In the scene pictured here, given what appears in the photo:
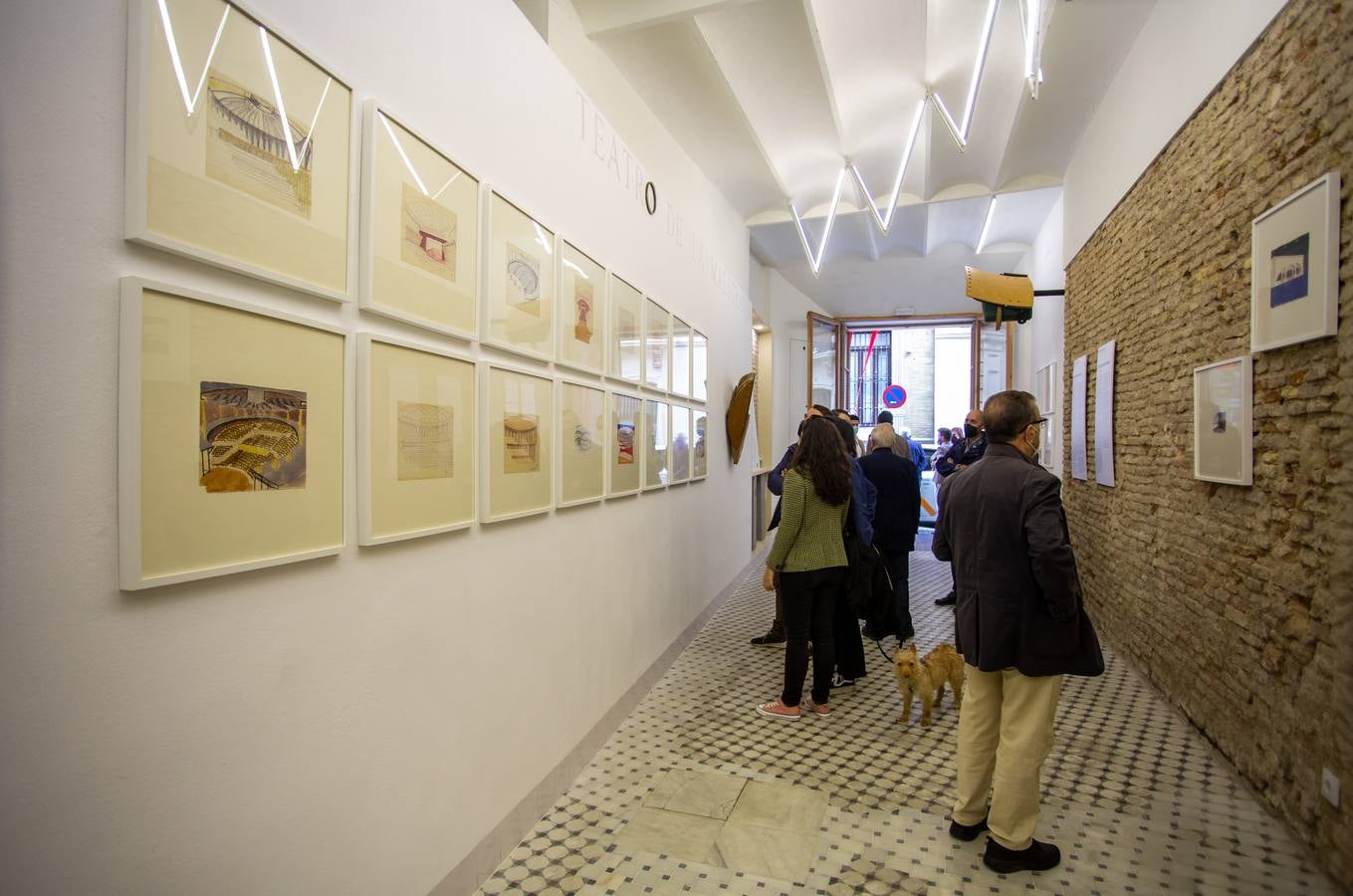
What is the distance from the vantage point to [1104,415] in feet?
17.6

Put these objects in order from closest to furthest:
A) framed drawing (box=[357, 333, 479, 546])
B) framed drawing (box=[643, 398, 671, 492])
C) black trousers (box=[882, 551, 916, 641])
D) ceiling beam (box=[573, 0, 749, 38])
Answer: framed drawing (box=[357, 333, 479, 546]), ceiling beam (box=[573, 0, 749, 38]), framed drawing (box=[643, 398, 671, 492]), black trousers (box=[882, 551, 916, 641])

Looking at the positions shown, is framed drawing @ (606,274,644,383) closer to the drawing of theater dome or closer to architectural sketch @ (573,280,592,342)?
architectural sketch @ (573,280,592,342)

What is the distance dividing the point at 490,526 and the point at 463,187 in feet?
4.14

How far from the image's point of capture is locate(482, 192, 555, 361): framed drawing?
2.56 m

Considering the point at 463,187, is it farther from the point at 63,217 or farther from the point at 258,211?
the point at 63,217

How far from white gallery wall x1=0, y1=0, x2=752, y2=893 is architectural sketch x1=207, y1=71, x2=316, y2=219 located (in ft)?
0.61

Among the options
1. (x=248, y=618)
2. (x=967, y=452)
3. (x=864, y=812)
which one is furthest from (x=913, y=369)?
(x=248, y=618)

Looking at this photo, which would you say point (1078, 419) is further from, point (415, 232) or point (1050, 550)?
point (415, 232)

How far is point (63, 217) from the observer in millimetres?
1215

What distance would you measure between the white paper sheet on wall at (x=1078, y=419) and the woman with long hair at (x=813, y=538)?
3.50m

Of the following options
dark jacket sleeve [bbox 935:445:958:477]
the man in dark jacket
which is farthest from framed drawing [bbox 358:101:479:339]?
dark jacket sleeve [bbox 935:445:958:477]

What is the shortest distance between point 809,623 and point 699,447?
235cm

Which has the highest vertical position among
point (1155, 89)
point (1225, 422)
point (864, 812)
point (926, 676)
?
point (1155, 89)

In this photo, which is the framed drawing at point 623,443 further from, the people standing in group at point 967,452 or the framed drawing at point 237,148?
the people standing in group at point 967,452
